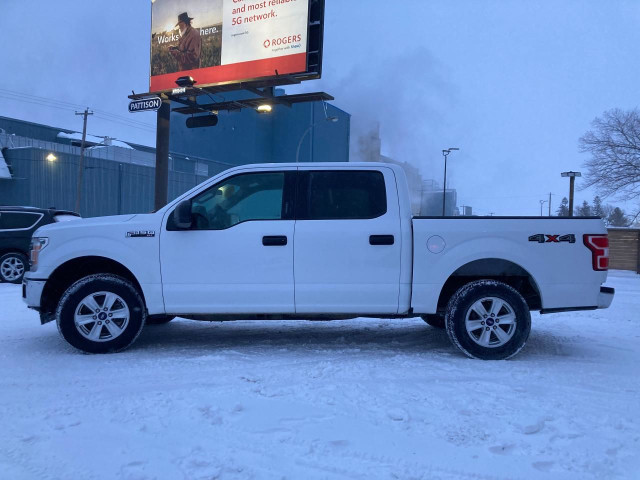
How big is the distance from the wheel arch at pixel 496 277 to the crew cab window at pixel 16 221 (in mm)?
9760

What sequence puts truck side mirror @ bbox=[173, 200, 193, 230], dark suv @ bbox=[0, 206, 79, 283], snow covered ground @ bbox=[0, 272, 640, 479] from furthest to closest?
dark suv @ bbox=[0, 206, 79, 283], truck side mirror @ bbox=[173, 200, 193, 230], snow covered ground @ bbox=[0, 272, 640, 479]

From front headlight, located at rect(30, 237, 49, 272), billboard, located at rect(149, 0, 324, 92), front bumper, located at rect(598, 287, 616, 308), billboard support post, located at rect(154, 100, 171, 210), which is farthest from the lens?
billboard, located at rect(149, 0, 324, 92)

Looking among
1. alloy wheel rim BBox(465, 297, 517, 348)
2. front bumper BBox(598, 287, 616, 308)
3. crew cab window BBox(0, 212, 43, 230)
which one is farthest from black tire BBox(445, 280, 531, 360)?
crew cab window BBox(0, 212, 43, 230)

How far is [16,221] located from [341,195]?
9206mm

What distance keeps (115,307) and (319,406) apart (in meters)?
2.48

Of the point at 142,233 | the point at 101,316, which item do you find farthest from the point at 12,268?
the point at 142,233

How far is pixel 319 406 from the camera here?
143 inches

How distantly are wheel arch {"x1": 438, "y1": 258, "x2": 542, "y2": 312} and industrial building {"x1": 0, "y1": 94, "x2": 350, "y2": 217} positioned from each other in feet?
74.3

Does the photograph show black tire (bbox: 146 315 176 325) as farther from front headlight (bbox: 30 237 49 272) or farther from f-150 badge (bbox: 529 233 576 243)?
f-150 badge (bbox: 529 233 576 243)

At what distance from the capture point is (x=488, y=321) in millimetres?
4914

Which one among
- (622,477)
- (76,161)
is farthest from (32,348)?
(76,161)

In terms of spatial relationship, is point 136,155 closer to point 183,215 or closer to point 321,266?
point 183,215

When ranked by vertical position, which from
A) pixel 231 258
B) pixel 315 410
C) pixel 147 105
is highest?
pixel 147 105

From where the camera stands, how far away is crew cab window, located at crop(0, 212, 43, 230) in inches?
440
